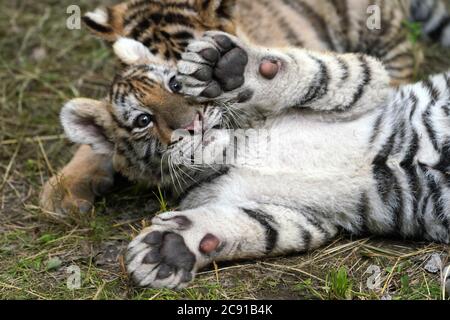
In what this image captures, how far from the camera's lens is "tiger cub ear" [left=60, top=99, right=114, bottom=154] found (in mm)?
3465

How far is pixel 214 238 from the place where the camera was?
119 inches

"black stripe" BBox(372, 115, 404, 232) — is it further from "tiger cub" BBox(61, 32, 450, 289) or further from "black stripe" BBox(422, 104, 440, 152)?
"black stripe" BBox(422, 104, 440, 152)

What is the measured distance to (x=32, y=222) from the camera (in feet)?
12.1

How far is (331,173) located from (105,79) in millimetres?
1914

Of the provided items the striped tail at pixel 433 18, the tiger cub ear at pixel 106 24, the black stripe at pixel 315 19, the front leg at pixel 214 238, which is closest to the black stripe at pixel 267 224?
the front leg at pixel 214 238

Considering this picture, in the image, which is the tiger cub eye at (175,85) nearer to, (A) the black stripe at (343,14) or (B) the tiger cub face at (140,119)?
(B) the tiger cub face at (140,119)

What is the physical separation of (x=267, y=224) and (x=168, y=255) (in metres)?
0.45

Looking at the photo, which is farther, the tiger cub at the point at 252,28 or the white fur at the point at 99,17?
the white fur at the point at 99,17

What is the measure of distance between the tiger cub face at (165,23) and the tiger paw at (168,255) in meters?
0.82

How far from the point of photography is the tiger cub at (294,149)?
3121 mm

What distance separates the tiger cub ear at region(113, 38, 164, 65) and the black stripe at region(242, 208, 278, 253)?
2.44ft

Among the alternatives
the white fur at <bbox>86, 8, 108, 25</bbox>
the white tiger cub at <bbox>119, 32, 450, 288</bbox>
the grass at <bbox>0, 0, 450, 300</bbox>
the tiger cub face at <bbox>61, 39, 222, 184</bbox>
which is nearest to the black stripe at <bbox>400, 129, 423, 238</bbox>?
the white tiger cub at <bbox>119, 32, 450, 288</bbox>
